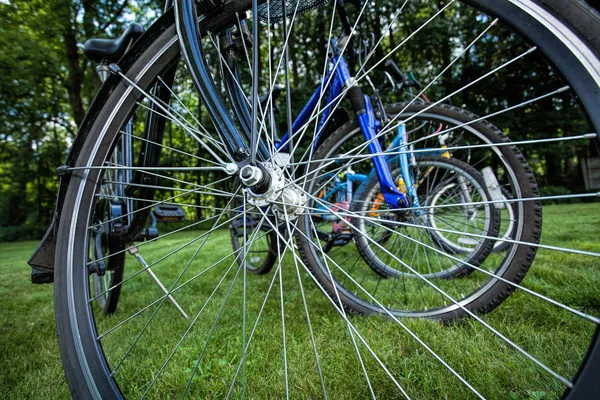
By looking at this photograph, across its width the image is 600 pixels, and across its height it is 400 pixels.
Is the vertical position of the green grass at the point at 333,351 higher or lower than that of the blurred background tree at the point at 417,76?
lower

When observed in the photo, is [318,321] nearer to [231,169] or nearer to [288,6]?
[231,169]

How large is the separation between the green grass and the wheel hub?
495 millimetres

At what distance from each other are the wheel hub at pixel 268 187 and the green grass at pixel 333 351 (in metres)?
0.49

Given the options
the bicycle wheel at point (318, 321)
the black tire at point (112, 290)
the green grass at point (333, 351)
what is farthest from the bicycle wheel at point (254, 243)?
the bicycle wheel at point (318, 321)

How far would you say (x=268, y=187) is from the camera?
896mm

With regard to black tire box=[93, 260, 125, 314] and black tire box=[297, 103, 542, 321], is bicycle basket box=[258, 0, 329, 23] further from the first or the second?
black tire box=[93, 260, 125, 314]

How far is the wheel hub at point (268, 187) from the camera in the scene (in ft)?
2.76

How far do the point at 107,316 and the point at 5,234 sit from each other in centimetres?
1670

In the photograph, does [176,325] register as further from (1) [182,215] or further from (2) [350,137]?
(2) [350,137]

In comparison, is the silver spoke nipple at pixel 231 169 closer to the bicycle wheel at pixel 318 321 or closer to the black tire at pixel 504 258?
the bicycle wheel at pixel 318 321

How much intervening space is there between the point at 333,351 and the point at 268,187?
1.94 ft

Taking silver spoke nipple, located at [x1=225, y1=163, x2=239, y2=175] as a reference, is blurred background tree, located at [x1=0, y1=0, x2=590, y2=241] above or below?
above

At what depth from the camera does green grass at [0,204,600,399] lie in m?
0.83

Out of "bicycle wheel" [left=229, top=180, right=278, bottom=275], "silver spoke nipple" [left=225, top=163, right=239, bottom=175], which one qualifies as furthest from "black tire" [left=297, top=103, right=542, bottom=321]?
"bicycle wheel" [left=229, top=180, right=278, bottom=275]
